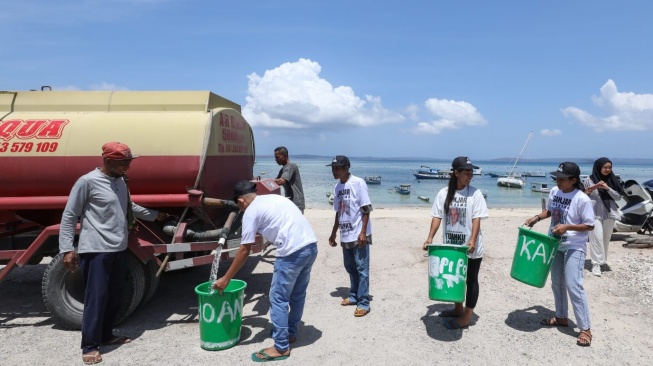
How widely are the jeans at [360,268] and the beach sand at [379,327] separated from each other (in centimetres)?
24

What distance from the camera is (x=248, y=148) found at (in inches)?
275

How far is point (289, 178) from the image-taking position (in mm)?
7227

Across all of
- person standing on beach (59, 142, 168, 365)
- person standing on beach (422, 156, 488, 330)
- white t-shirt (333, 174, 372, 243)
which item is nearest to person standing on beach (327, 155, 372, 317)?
white t-shirt (333, 174, 372, 243)

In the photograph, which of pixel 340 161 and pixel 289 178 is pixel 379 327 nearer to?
pixel 340 161

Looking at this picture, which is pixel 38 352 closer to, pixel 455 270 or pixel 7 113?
pixel 7 113

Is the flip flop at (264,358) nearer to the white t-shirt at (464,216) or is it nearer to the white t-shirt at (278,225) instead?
the white t-shirt at (278,225)

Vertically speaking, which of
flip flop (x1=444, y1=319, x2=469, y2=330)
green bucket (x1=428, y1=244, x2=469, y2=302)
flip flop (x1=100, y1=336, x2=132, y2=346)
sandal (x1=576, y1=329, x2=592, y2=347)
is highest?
green bucket (x1=428, y1=244, x2=469, y2=302)

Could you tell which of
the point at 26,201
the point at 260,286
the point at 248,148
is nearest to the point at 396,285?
the point at 260,286

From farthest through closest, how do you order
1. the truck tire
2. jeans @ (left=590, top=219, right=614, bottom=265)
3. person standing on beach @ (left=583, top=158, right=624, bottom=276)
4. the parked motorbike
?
the parked motorbike → jeans @ (left=590, top=219, right=614, bottom=265) → person standing on beach @ (left=583, top=158, right=624, bottom=276) → the truck tire

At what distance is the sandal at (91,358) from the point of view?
13.4ft

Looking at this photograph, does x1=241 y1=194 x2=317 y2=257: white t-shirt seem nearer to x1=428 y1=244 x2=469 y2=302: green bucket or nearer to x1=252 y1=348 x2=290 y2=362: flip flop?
x1=252 y1=348 x2=290 y2=362: flip flop

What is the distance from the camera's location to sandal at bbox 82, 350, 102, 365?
4.09m

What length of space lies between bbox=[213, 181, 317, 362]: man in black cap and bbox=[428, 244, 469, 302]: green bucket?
1305 mm

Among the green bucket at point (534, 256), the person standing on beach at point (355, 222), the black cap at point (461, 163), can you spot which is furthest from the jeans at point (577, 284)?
the person standing on beach at point (355, 222)
